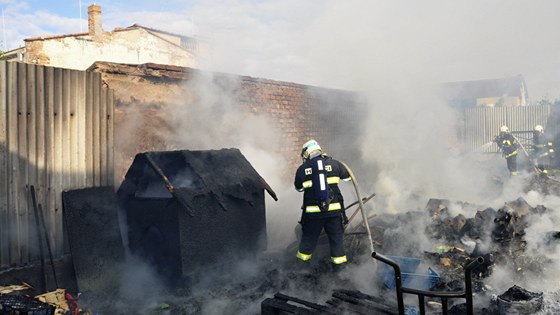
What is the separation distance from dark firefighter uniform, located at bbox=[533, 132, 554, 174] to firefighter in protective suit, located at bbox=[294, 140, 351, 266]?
1030 centimetres

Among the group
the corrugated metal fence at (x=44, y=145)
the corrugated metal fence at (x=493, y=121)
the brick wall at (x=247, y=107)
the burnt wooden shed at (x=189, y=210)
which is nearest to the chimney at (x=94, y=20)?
the brick wall at (x=247, y=107)

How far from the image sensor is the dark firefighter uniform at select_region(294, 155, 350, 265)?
5.66 metres

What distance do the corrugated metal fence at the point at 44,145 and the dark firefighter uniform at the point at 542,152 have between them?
510 inches

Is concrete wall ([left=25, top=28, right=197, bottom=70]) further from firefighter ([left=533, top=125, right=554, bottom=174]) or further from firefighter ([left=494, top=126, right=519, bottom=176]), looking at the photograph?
firefighter ([left=533, top=125, right=554, bottom=174])

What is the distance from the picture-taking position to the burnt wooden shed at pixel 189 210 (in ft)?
17.4

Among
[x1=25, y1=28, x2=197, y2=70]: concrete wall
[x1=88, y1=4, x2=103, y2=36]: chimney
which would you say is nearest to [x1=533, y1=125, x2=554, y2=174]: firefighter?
[x1=25, y1=28, x2=197, y2=70]: concrete wall

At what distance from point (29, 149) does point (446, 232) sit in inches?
260

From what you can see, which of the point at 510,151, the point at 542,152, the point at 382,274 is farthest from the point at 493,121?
the point at 382,274

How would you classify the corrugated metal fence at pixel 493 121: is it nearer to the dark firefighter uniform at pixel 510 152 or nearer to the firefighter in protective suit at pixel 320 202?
the dark firefighter uniform at pixel 510 152

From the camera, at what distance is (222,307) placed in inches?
194

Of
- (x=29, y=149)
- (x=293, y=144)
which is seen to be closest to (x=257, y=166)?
(x=293, y=144)

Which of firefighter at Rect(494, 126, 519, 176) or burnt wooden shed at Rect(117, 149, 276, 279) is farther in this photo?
firefighter at Rect(494, 126, 519, 176)

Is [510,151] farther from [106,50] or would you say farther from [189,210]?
[106,50]

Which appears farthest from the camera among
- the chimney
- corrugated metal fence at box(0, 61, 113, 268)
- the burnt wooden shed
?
the chimney
